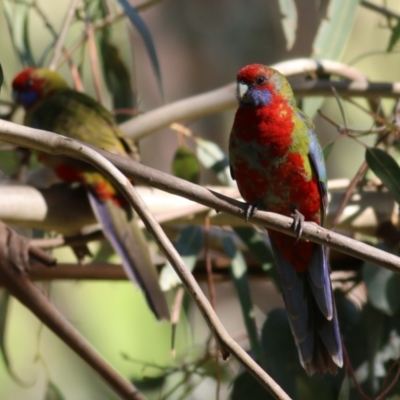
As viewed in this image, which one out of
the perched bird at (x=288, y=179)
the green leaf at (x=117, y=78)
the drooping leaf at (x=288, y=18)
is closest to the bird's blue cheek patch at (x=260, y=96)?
the perched bird at (x=288, y=179)

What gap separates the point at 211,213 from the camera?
2.26 meters

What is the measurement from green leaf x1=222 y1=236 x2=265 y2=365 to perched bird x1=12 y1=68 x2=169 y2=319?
233mm

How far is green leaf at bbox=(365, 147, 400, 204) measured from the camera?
1.97 m

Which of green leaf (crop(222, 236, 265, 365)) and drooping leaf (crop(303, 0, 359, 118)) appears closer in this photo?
green leaf (crop(222, 236, 265, 365))

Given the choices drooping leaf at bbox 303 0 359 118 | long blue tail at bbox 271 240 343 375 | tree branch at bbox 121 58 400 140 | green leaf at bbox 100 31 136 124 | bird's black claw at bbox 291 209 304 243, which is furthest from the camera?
green leaf at bbox 100 31 136 124

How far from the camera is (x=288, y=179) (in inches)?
81.4

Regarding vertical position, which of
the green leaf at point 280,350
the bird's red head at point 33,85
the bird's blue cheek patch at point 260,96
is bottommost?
the green leaf at point 280,350

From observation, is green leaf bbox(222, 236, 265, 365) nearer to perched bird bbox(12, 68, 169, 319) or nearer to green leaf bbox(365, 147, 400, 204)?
perched bird bbox(12, 68, 169, 319)

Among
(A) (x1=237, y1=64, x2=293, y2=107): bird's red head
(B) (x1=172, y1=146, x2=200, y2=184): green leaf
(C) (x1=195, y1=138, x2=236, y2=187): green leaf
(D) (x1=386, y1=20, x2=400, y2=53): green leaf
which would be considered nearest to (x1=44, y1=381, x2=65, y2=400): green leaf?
(B) (x1=172, y1=146, x2=200, y2=184): green leaf

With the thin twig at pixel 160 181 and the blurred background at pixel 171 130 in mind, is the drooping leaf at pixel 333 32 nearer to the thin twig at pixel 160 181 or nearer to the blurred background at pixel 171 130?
the blurred background at pixel 171 130

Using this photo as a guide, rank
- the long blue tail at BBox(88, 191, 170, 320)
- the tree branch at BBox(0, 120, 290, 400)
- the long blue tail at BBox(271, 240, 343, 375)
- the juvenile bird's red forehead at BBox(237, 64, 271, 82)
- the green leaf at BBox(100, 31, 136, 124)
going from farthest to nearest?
the green leaf at BBox(100, 31, 136, 124), the long blue tail at BBox(88, 191, 170, 320), the juvenile bird's red forehead at BBox(237, 64, 271, 82), the long blue tail at BBox(271, 240, 343, 375), the tree branch at BBox(0, 120, 290, 400)

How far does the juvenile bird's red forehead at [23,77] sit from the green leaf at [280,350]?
1.34 m

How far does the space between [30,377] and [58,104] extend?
2.11 m

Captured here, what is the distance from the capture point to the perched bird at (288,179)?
2.02m
